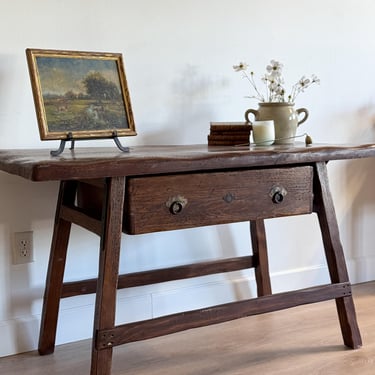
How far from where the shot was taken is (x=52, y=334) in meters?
1.89

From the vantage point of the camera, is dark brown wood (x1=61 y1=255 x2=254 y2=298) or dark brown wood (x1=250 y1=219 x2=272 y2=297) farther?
dark brown wood (x1=250 y1=219 x2=272 y2=297)

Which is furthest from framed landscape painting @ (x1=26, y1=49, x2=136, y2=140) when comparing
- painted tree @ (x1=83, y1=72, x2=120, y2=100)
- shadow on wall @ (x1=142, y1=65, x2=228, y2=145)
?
shadow on wall @ (x1=142, y1=65, x2=228, y2=145)

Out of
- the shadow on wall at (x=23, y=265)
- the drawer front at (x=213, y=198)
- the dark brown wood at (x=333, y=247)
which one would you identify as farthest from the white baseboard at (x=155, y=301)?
the drawer front at (x=213, y=198)

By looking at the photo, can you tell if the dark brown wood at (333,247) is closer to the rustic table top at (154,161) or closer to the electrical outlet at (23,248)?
the rustic table top at (154,161)

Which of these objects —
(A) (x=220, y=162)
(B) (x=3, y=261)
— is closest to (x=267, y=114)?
(A) (x=220, y=162)

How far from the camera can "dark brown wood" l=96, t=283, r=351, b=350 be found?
1.50m

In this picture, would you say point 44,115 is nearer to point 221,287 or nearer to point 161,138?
point 161,138

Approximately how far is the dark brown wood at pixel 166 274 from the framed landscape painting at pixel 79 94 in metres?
0.53

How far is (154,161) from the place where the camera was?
1455 millimetres

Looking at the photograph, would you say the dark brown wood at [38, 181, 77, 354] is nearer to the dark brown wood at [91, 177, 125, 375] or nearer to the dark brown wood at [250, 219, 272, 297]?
the dark brown wood at [91, 177, 125, 375]

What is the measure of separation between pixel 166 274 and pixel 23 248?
1.62 feet

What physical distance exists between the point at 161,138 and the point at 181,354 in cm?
76

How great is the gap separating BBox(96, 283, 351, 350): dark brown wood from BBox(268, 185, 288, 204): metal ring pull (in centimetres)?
29

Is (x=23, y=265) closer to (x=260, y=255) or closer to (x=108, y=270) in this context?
(x=108, y=270)
